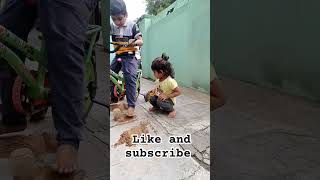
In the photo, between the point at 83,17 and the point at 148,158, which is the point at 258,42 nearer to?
the point at 148,158

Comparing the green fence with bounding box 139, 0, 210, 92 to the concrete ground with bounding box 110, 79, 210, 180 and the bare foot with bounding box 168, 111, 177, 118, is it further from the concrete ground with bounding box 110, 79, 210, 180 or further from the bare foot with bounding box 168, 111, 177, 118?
the bare foot with bounding box 168, 111, 177, 118

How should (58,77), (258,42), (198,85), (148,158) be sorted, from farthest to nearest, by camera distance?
(258,42) < (198,85) < (148,158) < (58,77)

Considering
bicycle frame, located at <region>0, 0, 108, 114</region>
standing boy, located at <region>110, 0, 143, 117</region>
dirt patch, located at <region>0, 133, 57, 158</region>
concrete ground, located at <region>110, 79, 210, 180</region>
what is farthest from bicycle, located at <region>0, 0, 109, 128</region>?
standing boy, located at <region>110, 0, 143, 117</region>

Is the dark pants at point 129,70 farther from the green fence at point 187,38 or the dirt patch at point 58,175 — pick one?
the dirt patch at point 58,175

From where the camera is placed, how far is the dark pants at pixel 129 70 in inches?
65.3

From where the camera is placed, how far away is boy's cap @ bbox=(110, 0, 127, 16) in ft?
4.91

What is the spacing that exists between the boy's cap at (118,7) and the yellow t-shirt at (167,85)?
0.36 metres

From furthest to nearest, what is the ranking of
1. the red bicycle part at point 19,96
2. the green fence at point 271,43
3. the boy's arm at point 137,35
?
the green fence at point 271,43
the boy's arm at point 137,35
the red bicycle part at point 19,96

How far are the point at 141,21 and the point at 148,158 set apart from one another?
82 centimetres

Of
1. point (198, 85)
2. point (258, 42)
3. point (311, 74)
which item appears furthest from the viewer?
point (258, 42)

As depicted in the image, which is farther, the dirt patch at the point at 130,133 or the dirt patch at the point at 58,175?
the dirt patch at the point at 130,133

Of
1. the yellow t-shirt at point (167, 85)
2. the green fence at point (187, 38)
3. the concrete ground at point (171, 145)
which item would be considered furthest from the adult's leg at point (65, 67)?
the green fence at point (187, 38)

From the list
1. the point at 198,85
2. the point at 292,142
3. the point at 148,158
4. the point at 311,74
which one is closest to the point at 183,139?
the point at 148,158

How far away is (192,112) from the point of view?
1872mm
